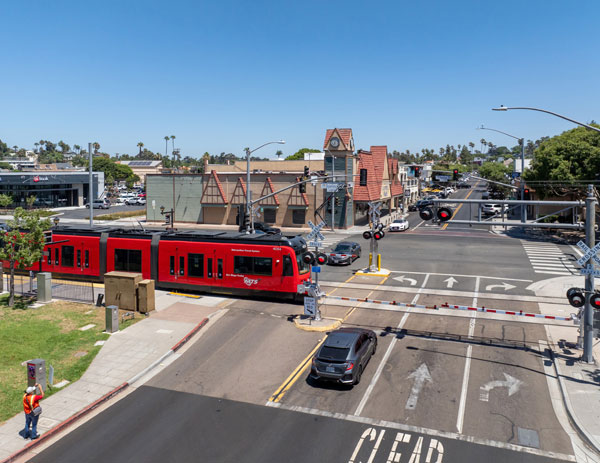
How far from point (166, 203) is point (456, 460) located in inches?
2380

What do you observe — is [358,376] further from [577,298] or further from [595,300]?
[595,300]

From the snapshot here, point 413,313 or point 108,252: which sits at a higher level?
point 108,252

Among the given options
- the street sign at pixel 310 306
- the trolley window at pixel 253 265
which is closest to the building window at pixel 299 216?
the trolley window at pixel 253 265

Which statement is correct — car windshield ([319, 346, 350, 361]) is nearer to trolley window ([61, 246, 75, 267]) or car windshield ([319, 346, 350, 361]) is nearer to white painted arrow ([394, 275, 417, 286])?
white painted arrow ([394, 275, 417, 286])

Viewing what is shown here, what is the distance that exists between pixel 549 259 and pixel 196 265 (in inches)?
1090

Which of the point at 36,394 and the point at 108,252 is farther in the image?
the point at 108,252

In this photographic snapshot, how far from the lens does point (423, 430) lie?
12602 millimetres

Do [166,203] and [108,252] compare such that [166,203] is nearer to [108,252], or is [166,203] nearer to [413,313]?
[108,252]

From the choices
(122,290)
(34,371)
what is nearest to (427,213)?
(34,371)

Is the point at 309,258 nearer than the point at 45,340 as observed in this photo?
No

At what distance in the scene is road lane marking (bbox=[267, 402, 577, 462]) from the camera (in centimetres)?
1158

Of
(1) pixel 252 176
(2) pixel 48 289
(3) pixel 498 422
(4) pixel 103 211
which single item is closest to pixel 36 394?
(3) pixel 498 422

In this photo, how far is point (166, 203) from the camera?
66688 mm

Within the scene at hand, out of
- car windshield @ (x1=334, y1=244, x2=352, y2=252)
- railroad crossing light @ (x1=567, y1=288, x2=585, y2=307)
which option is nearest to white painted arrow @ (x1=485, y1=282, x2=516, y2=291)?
railroad crossing light @ (x1=567, y1=288, x2=585, y2=307)
